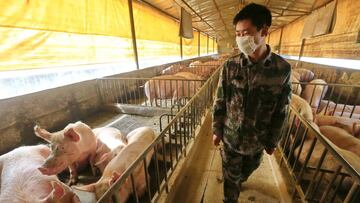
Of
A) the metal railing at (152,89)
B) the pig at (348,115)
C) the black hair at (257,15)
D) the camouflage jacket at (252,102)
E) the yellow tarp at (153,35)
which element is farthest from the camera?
the yellow tarp at (153,35)

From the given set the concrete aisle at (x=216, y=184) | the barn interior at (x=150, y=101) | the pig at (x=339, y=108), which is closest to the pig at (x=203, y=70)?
the barn interior at (x=150, y=101)

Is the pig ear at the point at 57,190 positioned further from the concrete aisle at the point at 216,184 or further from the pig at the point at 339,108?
the pig at the point at 339,108

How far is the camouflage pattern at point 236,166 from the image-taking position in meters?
1.56

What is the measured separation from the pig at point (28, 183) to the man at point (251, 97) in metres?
1.37

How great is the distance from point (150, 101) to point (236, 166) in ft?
12.0

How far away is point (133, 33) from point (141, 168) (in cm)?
536

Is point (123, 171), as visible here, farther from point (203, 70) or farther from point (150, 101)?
point (203, 70)

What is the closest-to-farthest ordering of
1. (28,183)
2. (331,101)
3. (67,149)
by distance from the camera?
(28,183), (67,149), (331,101)

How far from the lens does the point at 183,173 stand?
7.72 ft

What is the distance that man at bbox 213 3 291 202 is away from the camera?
47.4 inches

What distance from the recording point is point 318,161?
6.81ft

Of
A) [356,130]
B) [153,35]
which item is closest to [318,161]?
[356,130]

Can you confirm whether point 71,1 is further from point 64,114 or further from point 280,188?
point 280,188

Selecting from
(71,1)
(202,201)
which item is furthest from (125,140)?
(71,1)
